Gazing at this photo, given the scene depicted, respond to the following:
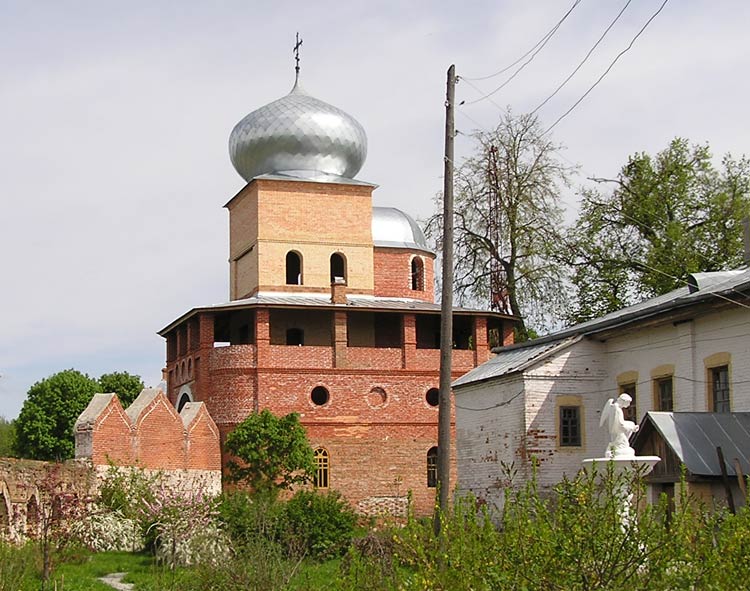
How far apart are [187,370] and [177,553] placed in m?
13.6

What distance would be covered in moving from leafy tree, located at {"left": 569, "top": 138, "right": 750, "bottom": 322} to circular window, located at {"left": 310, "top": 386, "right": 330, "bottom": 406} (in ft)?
23.2

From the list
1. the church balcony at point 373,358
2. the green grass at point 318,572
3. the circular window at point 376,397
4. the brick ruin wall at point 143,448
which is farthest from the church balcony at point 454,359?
the green grass at point 318,572

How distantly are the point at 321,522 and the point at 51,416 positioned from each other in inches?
1021

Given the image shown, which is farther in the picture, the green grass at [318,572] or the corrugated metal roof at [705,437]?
the corrugated metal roof at [705,437]

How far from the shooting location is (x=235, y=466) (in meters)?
29.8

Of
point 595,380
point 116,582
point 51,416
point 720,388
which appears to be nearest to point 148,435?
point 116,582

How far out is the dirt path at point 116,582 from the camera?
18312 millimetres

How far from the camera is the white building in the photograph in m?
18.8

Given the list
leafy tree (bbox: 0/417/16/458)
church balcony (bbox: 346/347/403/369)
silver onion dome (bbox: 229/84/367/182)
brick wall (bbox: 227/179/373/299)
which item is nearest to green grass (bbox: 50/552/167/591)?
church balcony (bbox: 346/347/403/369)

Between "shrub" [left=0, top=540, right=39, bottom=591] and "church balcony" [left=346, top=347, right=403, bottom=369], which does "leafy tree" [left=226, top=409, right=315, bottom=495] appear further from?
"shrub" [left=0, top=540, right=39, bottom=591]

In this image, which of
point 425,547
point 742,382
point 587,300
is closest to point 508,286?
point 587,300

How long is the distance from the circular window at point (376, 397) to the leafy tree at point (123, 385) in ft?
63.9

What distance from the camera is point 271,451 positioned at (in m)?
29.3

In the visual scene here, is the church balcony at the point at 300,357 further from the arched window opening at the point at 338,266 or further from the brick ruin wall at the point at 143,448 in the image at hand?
the arched window opening at the point at 338,266
